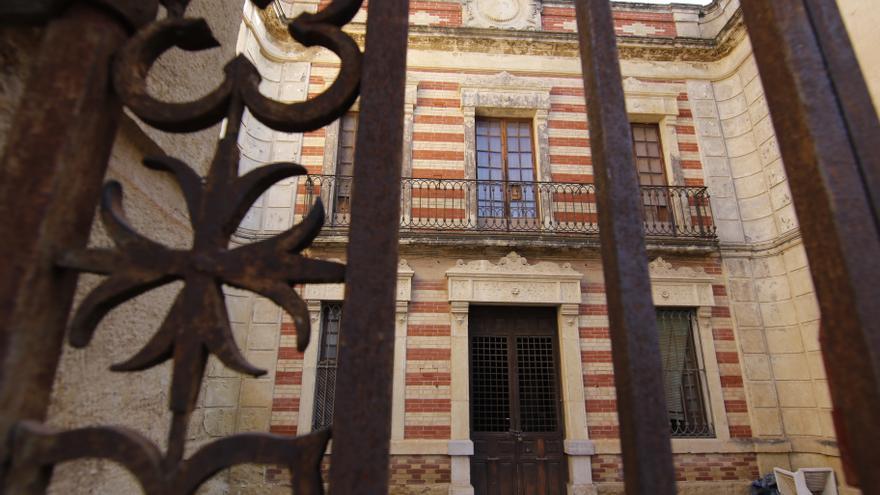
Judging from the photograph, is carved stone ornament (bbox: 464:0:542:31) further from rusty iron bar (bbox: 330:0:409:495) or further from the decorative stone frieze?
rusty iron bar (bbox: 330:0:409:495)

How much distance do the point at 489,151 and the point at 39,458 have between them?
893 cm

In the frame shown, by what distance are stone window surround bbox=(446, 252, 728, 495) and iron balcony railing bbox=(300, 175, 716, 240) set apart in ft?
2.47

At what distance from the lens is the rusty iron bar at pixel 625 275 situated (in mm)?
706

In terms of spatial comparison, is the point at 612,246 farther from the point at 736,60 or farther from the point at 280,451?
the point at 736,60

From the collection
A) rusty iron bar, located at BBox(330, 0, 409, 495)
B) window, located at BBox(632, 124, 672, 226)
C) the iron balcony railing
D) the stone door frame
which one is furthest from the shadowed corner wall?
window, located at BBox(632, 124, 672, 226)

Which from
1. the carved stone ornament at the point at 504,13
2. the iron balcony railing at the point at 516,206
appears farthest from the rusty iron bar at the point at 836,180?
the carved stone ornament at the point at 504,13

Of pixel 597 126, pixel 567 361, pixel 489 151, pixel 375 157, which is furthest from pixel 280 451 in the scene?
pixel 489 151

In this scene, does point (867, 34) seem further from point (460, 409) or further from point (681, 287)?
point (460, 409)

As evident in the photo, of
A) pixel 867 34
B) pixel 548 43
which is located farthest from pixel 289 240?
pixel 548 43

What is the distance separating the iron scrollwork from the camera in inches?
25.2

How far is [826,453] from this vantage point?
668 cm

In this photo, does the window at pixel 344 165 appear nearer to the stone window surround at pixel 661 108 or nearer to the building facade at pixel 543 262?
the building facade at pixel 543 262

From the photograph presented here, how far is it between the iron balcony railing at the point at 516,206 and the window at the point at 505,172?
0.02 metres

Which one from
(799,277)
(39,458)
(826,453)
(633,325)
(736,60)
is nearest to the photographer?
(39,458)
